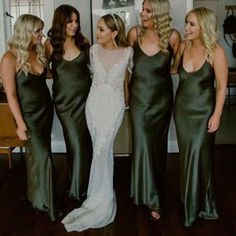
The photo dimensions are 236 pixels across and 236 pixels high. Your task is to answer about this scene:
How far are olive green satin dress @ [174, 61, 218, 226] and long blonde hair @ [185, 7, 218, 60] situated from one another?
117 mm

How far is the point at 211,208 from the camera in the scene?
3.05 metres

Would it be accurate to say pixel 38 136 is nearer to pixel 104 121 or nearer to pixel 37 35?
pixel 104 121

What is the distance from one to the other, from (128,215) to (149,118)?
29.4 inches

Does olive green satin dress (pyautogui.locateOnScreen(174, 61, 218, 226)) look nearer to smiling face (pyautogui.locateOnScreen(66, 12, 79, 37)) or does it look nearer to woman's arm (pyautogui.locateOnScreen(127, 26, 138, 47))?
woman's arm (pyautogui.locateOnScreen(127, 26, 138, 47))

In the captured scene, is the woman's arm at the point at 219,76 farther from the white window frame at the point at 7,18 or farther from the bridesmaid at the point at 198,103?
the white window frame at the point at 7,18

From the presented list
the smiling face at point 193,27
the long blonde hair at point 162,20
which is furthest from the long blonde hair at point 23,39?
the smiling face at point 193,27

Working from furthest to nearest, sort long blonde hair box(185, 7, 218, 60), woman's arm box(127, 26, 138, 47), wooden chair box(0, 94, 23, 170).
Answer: wooden chair box(0, 94, 23, 170), woman's arm box(127, 26, 138, 47), long blonde hair box(185, 7, 218, 60)

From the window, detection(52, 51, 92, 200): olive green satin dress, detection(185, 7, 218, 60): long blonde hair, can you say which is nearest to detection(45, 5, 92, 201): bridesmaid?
detection(52, 51, 92, 200): olive green satin dress

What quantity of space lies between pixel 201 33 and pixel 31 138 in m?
1.38

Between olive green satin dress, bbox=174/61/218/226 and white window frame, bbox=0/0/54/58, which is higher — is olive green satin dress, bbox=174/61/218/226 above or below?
below

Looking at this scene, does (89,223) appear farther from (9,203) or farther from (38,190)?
(9,203)

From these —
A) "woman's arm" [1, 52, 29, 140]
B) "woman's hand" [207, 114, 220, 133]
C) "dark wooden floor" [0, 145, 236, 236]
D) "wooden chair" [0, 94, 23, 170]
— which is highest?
"woman's arm" [1, 52, 29, 140]

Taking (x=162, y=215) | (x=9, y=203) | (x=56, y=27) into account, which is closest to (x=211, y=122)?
(x=162, y=215)

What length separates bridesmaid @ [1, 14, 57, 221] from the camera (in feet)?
9.44
